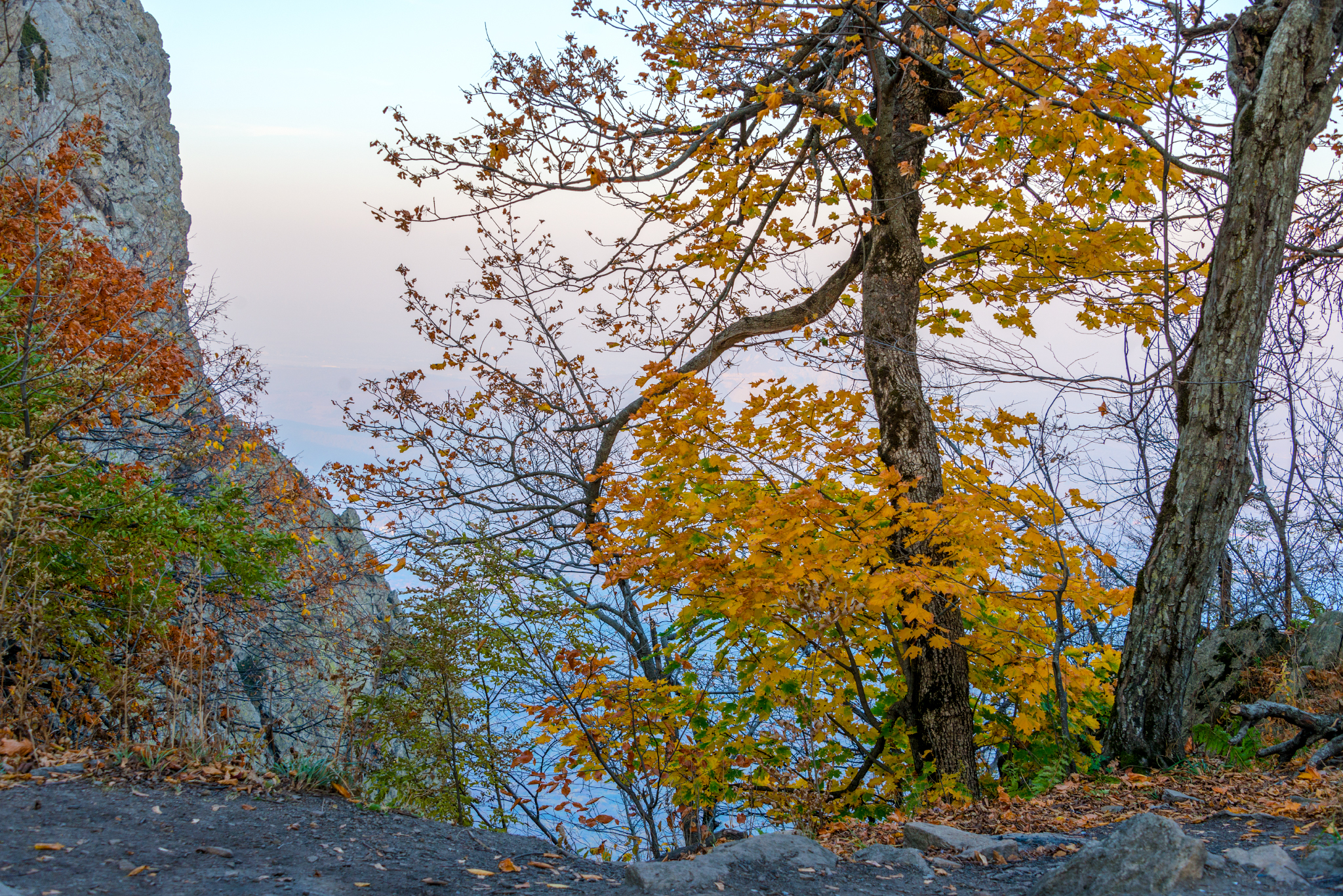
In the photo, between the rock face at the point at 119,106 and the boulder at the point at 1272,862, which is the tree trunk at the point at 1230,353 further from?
the rock face at the point at 119,106

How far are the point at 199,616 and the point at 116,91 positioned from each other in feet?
84.6

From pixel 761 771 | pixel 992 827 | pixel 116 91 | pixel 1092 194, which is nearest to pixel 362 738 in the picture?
pixel 761 771

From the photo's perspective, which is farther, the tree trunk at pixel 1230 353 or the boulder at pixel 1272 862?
the tree trunk at pixel 1230 353

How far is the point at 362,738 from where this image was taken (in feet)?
15.9

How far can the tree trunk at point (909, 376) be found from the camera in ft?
19.2

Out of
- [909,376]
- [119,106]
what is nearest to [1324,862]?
[909,376]

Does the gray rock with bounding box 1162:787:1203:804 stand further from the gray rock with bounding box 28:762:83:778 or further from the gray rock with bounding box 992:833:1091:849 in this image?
the gray rock with bounding box 28:762:83:778

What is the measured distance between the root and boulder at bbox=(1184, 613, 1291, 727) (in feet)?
1.87

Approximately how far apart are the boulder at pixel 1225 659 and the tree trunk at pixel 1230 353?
0.73m

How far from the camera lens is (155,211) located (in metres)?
22.6

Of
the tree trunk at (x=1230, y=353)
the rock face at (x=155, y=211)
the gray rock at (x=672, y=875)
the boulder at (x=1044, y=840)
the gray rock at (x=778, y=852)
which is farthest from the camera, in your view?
the rock face at (x=155, y=211)

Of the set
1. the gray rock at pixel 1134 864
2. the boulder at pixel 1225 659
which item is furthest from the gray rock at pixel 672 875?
the boulder at pixel 1225 659

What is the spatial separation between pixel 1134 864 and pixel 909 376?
438cm

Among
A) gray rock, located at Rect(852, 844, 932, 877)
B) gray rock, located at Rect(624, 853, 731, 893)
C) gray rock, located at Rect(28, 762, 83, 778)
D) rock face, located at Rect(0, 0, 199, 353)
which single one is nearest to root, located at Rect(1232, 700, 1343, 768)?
gray rock, located at Rect(852, 844, 932, 877)
